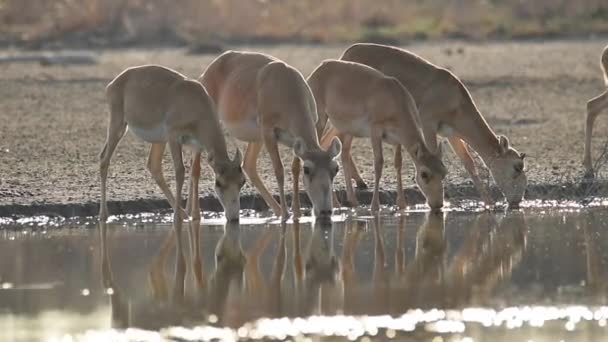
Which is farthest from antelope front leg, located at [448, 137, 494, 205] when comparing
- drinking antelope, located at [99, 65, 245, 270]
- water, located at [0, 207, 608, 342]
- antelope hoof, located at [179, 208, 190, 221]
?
antelope hoof, located at [179, 208, 190, 221]

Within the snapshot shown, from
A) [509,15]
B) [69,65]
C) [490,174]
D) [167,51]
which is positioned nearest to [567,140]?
[490,174]

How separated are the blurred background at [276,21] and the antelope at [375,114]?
2098cm

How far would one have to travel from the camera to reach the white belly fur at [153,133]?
617 inches

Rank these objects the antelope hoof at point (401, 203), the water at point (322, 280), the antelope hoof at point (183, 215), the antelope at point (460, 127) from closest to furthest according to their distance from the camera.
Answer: the water at point (322, 280), the antelope hoof at point (183, 215), the antelope hoof at point (401, 203), the antelope at point (460, 127)

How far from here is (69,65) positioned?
32.6 metres

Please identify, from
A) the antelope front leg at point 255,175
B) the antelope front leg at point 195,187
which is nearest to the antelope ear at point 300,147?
the antelope front leg at point 255,175

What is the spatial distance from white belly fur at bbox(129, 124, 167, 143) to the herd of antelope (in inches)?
0.6

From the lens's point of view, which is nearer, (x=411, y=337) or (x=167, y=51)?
(x=411, y=337)

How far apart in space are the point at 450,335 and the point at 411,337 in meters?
0.27

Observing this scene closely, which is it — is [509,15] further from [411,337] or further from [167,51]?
[411,337]

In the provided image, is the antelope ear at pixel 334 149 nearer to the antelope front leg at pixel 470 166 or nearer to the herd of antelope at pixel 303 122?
the herd of antelope at pixel 303 122

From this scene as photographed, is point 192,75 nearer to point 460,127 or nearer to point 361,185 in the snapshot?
point 361,185

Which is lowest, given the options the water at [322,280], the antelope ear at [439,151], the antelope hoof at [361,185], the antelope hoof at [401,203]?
the water at [322,280]

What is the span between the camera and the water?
10.7m
